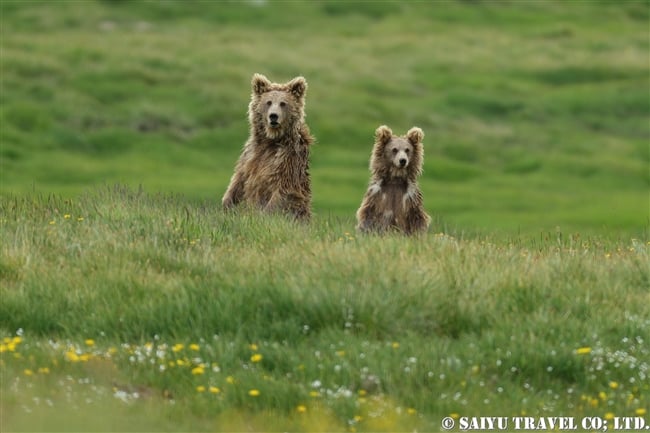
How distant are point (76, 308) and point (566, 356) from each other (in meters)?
4.24

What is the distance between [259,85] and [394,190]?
240 cm

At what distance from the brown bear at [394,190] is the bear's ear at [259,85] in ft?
5.68

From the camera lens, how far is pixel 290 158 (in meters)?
16.0

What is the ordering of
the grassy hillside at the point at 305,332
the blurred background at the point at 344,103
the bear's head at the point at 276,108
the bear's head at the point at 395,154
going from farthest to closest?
the blurred background at the point at 344,103, the bear's head at the point at 276,108, the bear's head at the point at 395,154, the grassy hillside at the point at 305,332

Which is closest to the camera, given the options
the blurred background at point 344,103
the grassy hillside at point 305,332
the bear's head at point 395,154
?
the grassy hillside at point 305,332

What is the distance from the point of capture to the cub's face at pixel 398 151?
50.5 ft

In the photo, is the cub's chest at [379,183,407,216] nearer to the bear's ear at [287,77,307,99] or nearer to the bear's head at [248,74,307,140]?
the bear's head at [248,74,307,140]

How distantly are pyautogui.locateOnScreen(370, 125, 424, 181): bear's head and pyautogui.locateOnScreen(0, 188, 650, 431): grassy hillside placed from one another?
2989 millimetres

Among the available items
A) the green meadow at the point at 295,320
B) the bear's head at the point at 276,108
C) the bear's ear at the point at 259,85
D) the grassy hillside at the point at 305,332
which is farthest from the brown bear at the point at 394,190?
the grassy hillside at the point at 305,332

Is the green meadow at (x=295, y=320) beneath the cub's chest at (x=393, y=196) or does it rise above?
beneath

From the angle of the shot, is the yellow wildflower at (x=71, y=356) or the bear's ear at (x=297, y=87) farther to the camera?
the bear's ear at (x=297, y=87)

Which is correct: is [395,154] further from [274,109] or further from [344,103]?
[344,103]

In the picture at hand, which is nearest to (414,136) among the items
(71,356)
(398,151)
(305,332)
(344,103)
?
(398,151)

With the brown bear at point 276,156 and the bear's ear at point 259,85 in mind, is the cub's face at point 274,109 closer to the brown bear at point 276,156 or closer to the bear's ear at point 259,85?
the brown bear at point 276,156
